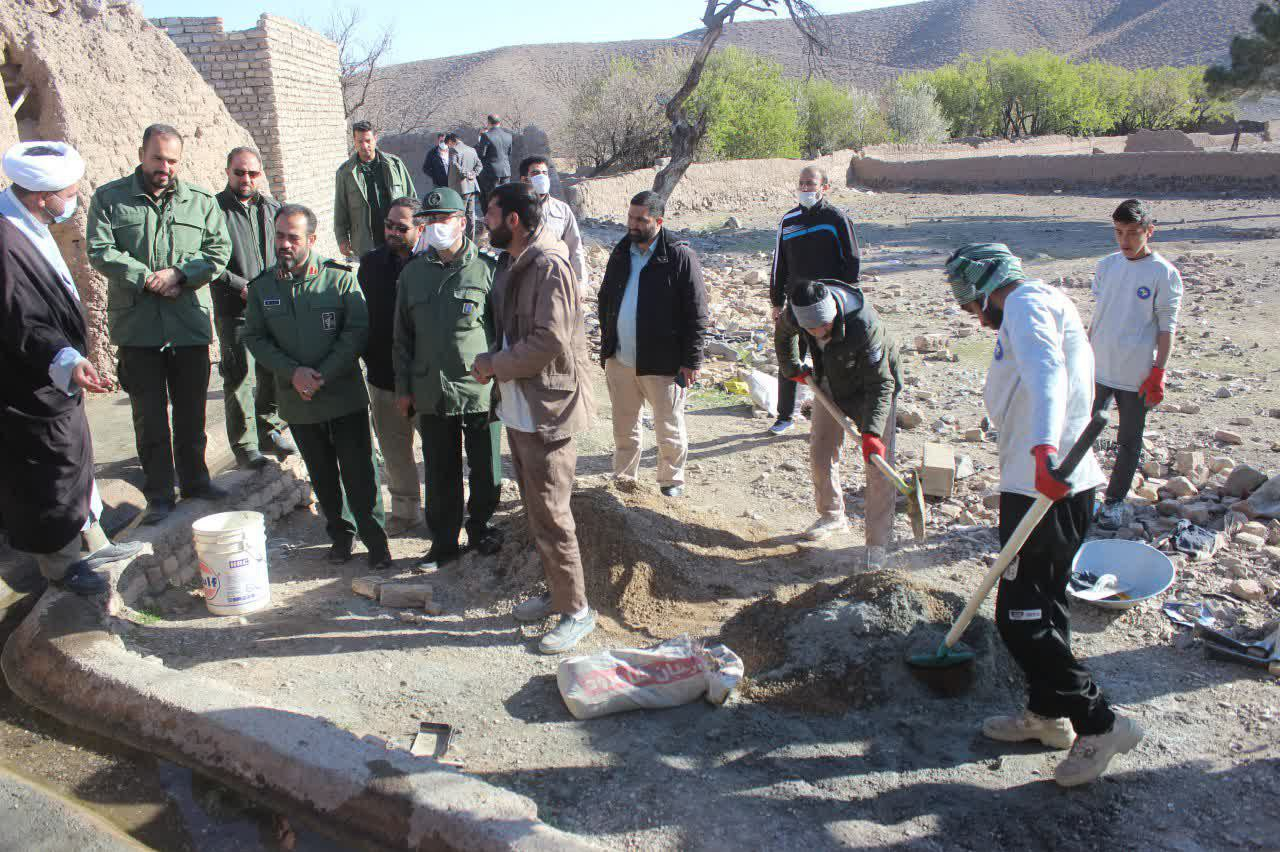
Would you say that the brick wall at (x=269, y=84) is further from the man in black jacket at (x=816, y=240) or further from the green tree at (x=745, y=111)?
the green tree at (x=745, y=111)

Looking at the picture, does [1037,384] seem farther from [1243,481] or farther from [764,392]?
[764,392]

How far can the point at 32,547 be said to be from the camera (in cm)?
390

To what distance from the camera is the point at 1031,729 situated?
3.22m

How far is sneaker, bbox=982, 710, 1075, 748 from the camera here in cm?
319

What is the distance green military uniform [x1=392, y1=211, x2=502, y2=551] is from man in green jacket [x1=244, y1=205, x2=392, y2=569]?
24 cm

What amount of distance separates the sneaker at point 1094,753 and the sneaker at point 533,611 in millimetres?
2185

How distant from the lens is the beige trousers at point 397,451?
5.22 m

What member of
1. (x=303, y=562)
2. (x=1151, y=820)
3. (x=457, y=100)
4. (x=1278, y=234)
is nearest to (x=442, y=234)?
(x=303, y=562)

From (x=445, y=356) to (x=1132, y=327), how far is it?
3494 mm

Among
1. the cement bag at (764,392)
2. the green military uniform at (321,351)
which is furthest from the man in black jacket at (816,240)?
the green military uniform at (321,351)

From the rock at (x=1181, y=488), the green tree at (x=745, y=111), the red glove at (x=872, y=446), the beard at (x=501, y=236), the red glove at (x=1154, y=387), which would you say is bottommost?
the rock at (x=1181, y=488)

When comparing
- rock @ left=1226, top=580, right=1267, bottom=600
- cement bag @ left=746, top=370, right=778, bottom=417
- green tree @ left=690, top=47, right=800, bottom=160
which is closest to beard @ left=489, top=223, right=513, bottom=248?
rock @ left=1226, top=580, right=1267, bottom=600

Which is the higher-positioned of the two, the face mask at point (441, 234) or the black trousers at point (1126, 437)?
the face mask at point (441, 234)

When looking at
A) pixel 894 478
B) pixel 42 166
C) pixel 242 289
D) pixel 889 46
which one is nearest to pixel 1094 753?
pixel 894 478
